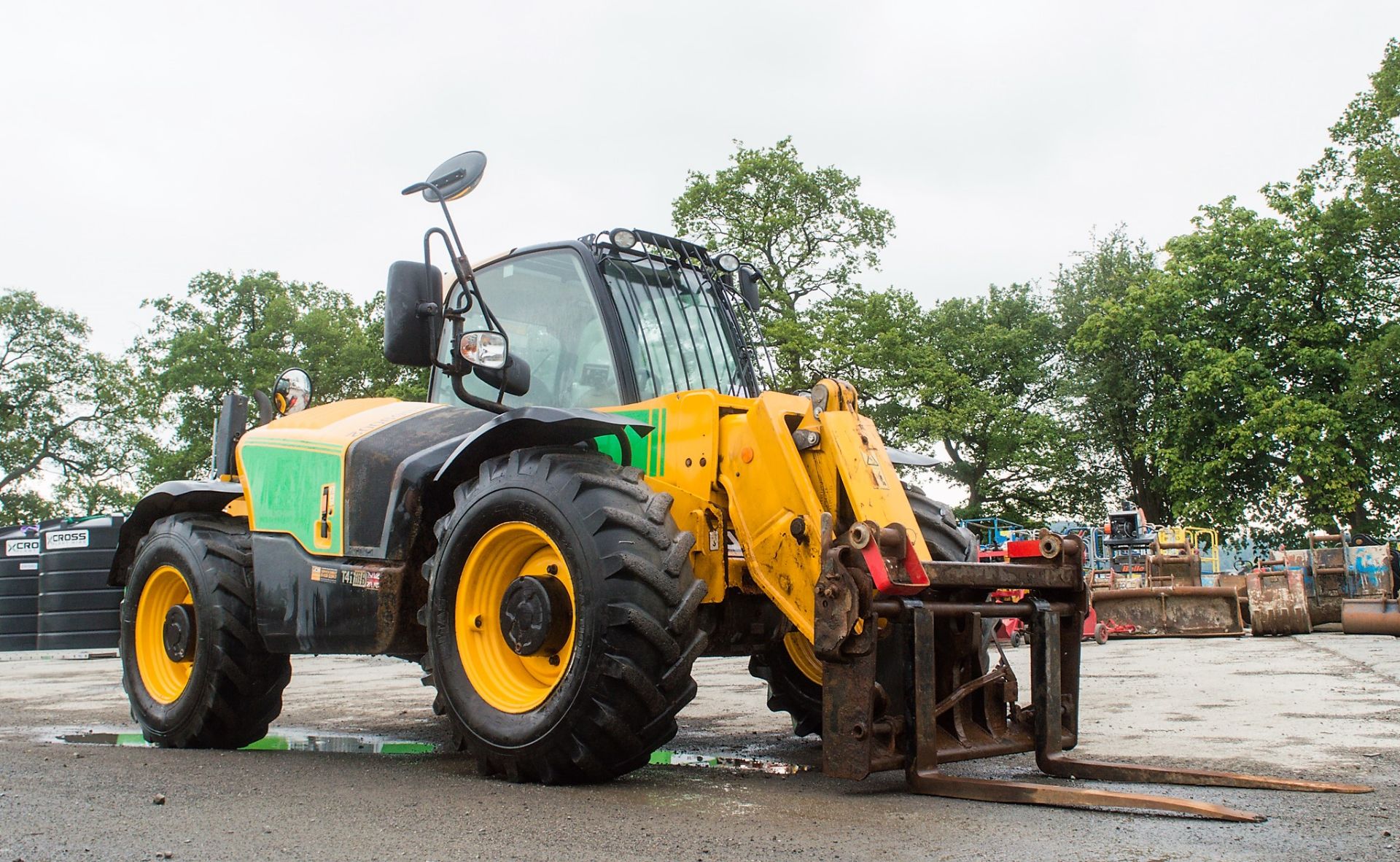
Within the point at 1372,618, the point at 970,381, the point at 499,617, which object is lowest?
the point at 1372,618

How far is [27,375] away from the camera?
50531 mm

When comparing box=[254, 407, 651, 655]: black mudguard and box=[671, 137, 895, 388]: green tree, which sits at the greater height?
box=[671, 137, 895, 388]: green tree

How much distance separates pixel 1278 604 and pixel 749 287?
15.0 meters

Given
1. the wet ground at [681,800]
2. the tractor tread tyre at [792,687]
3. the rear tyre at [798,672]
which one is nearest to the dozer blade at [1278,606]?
the wet ground at [681,800]

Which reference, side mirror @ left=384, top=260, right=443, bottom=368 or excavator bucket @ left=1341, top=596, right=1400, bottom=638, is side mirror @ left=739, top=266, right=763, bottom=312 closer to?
side mirror @ left=384, top=260, right=443, bottom=368

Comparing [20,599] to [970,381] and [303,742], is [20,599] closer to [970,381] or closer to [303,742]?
[303,742]

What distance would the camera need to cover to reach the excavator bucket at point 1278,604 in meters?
18.5

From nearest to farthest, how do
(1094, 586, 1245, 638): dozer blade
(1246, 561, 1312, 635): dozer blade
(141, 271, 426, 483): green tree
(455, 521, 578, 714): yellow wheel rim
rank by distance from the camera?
(455, 521, 578, 714): yellow wheel rim, (1094, 586, 1245, 638): dozer blade, (1246, 561, 1312, 635): dozer blade, (141, 271, 426, 483): green tree

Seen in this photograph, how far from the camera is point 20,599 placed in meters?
21.0

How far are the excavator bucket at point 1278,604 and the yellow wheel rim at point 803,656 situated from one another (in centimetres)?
1464

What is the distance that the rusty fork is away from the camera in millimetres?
4023

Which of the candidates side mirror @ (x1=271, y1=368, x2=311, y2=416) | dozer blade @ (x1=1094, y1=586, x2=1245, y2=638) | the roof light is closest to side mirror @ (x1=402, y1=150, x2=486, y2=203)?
the roof light

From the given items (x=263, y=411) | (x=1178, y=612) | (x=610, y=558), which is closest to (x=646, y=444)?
(x=610, y=558)

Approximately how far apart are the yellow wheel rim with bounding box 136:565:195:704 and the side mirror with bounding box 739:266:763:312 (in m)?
3.74
